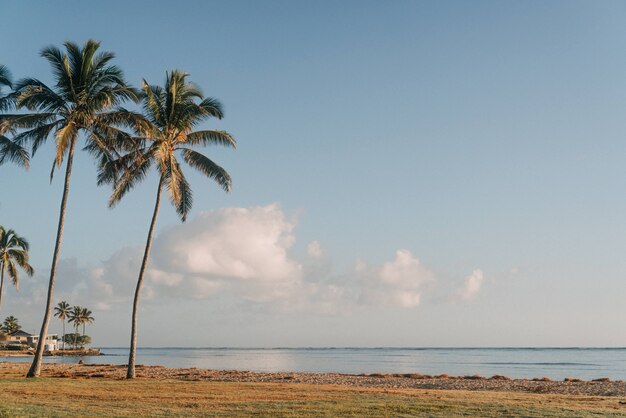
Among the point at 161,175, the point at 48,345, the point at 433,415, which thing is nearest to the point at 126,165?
the point at 161,175

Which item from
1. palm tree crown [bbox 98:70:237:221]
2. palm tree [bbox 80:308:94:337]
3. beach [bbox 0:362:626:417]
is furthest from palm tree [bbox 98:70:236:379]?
palm tree [bbox 80:308:94:337]

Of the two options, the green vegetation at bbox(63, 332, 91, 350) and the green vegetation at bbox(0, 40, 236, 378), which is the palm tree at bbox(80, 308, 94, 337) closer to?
the green vegetation at bbox(63, 332, 91, 350)

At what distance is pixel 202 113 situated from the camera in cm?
3366

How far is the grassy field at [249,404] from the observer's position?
16.3 meters

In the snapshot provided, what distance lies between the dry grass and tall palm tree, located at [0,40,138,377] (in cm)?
941

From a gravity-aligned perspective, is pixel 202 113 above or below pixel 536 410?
above

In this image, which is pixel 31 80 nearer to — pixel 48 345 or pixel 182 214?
pixel 182 214

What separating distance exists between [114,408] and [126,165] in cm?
1914

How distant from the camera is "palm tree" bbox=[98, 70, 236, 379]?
32.9 meters

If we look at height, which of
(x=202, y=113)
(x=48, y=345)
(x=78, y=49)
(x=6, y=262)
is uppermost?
(x=78, y=49)

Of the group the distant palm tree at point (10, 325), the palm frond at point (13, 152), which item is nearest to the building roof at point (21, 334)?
the distant palm tree at point (10, 325)

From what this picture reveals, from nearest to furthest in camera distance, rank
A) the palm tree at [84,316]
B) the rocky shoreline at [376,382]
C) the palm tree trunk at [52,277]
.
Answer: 1. the palm tree trunk at [52,277]
2. the rocky shoreline at [376,382]
3. the palm tree at [84,316]

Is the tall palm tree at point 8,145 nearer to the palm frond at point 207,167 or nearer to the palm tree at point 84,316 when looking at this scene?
the palm frond at point 207,167

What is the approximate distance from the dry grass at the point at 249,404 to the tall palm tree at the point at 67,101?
941 centimetres
